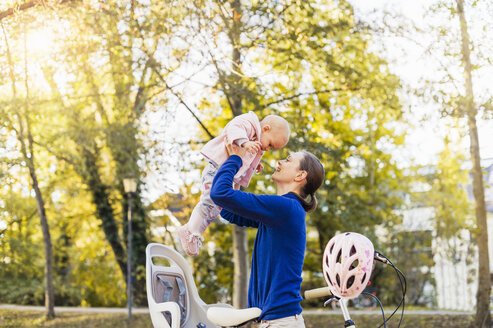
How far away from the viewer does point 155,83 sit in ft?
33.9

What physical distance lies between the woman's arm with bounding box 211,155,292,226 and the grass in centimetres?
884

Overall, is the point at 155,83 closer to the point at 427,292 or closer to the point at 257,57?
the point at 257,57

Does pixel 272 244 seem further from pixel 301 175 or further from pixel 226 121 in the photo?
pixel 226 121

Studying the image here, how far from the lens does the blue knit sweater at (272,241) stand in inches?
97.4

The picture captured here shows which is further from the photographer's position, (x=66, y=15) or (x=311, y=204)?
(x=66, y=15)

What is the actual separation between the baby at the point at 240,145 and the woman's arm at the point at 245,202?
0.67 ft

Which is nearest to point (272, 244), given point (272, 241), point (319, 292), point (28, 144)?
point (272, 241)

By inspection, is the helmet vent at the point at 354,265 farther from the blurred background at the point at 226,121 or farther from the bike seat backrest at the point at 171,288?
the blurred background at the point at 226,121

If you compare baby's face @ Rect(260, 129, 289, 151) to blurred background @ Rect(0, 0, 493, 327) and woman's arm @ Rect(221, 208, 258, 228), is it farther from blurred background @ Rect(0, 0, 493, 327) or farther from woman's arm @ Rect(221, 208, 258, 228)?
blurred background @ Rect(0, 0, 493, 327)

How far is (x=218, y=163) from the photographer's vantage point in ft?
9.35

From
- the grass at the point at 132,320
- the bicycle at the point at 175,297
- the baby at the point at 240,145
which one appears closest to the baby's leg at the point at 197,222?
the baby at the point at 240,145

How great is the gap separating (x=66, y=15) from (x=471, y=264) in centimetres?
1212

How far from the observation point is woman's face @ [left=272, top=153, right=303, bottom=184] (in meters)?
2.75

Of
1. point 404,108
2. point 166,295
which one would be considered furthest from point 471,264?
point 166,295
